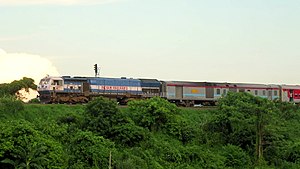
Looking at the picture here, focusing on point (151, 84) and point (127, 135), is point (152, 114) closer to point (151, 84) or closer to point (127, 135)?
point (127, 135)

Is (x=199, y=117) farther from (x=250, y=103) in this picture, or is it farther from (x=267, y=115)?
(x=267, y=115)

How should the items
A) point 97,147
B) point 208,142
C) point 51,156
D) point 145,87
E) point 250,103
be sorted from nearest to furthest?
point 51,156 → point 97,147 → point 208,142 → point 250,103 → point 145,87

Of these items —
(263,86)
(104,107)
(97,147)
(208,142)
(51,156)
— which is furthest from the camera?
(263,86)

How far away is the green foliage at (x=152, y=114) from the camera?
42875 millimetres

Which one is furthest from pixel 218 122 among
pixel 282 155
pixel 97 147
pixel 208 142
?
pixel 97 147

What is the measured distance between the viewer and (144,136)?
39.2 m

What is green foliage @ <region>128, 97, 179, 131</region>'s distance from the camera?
4288 cm

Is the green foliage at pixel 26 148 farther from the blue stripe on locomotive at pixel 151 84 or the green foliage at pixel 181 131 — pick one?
the blue stripe on locomotive at pixel 151 84

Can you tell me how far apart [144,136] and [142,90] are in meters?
18.7

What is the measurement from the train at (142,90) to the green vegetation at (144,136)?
7456mm

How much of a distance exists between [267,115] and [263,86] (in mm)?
22945

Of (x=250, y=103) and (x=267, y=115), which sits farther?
(x=250, y=103)

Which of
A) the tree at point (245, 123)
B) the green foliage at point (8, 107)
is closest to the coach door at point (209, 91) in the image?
the tree at point (245, 123)

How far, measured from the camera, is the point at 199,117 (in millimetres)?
50000
